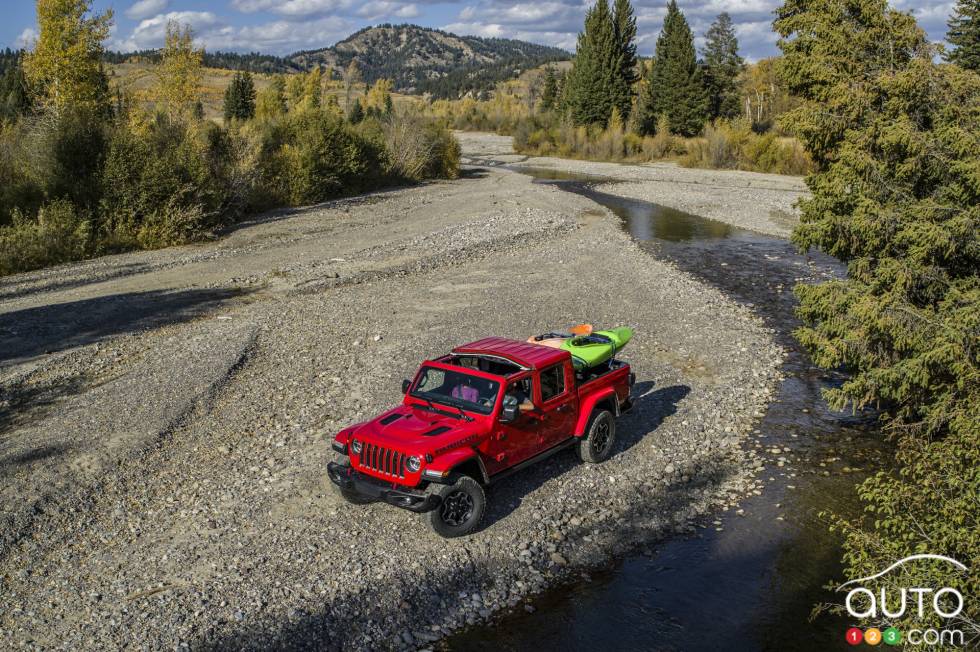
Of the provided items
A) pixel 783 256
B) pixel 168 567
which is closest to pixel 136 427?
pixel 168 567

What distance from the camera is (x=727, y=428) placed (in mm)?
14320

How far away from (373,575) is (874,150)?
403 inches

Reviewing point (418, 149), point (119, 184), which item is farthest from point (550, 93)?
point (119, 184)

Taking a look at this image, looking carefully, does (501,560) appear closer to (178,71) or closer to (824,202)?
(824,202)

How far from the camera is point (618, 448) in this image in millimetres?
13180

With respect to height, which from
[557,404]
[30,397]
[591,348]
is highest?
[591,348]

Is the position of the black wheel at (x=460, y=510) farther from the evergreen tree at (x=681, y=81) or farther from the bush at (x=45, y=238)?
the evergreen tree at (x=681, y=81)

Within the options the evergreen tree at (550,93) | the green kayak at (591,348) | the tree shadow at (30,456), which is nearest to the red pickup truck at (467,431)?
the green kayak at (591,348)

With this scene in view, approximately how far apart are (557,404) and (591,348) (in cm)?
214

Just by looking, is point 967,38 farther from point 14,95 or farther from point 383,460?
point 14,95

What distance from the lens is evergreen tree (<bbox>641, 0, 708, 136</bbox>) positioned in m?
A: 72.9

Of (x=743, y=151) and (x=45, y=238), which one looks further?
(x=743, y=151)

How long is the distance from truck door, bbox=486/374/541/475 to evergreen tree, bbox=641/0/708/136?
68177 millimetres

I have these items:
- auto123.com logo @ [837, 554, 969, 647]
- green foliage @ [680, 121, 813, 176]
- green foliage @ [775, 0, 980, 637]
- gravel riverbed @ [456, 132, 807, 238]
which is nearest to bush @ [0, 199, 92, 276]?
green foliage @ [775, 0, 980, 637]
